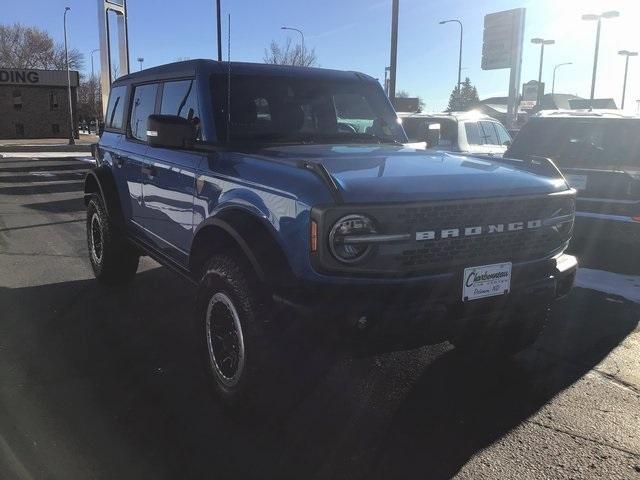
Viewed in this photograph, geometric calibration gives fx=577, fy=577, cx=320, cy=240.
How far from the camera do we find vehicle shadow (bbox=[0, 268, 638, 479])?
278cm

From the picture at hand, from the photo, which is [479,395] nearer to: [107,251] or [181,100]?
[181,100]

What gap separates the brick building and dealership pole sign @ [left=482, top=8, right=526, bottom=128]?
31.0 meters

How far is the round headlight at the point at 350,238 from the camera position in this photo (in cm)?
259

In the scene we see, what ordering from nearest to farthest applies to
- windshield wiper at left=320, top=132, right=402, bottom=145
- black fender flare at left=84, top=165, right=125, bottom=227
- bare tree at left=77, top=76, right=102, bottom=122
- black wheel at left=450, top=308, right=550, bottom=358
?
1. black wheel at left=450, top=308, right=550, bottom=358
2. windshield wiper at left=320, top=132, right=402, bottom=145
3. black fender flare at left=84, top=165, right=125, bottom=227
4. bare tree at left=77, top=76, right=102, bottom=122

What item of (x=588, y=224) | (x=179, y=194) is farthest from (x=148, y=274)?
(x=588, y=224)

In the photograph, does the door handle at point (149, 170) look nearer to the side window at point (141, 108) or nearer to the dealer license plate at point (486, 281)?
the side window at point (141, 108)

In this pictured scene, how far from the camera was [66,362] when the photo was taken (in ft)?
12.6

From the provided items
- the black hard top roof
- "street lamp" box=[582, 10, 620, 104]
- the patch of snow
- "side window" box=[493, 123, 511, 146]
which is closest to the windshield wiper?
the black hard top roof

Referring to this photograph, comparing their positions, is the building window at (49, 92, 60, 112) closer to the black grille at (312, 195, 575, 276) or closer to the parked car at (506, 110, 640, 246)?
the parked car at (506, 110, 640, 246)

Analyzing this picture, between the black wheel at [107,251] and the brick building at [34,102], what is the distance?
41822 mm

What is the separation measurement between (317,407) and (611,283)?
12.9 feet

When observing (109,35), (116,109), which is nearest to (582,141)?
(116,109)

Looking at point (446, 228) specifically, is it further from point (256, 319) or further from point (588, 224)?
point (588, 224)

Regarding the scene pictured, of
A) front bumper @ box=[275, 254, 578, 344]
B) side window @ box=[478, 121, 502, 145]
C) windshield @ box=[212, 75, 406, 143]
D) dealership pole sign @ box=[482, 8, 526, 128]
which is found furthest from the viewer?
dealership pole sign @ box=[482, 8, 526, 128]
